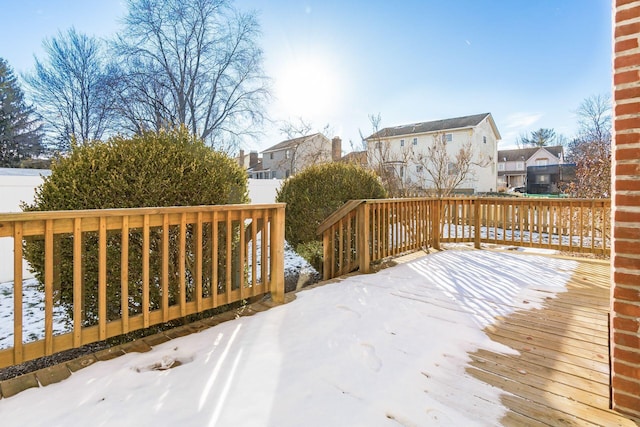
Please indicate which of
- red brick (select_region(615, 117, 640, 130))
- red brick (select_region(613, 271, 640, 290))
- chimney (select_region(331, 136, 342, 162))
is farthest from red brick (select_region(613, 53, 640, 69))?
chimney (select_region(331, 136, 342, 162))

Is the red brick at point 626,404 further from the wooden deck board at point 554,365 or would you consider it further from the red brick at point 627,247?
the red brick at point 627,247

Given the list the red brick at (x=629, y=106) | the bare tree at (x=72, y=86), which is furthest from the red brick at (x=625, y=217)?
the bare tree at (x=72, y=86)

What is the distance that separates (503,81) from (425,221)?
11327 mm

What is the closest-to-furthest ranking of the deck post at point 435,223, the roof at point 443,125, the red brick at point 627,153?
the red brick at point 627,153, the deck post at point 435,223, the roof at point 443,125

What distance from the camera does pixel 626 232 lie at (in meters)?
1.57

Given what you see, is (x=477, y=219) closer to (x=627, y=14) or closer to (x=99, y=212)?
(x=627, y=14)

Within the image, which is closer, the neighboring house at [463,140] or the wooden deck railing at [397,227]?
the wooden deck railing at [397,227]

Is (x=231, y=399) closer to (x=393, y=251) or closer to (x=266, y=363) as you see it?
(x=266, y=363)

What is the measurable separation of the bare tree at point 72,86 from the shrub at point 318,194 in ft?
48.8

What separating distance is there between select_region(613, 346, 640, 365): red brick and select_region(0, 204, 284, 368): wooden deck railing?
2480 mm

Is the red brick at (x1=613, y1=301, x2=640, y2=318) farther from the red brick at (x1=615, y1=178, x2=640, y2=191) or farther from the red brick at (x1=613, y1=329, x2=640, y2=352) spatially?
the red brick at (x1=615, y1=178, x2=640, y2=191)

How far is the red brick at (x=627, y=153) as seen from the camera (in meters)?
1.53

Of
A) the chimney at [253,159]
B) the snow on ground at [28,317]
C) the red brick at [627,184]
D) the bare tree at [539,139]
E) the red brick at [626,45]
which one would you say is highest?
the bare tree at [539,139]

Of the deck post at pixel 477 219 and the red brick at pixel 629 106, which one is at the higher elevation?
the red brick at pixel 629 106
